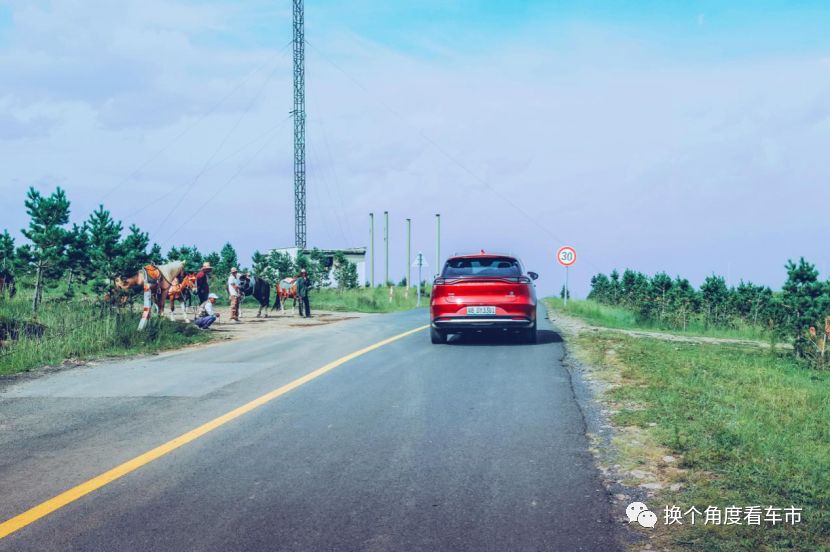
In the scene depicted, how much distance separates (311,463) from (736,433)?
12.5 ft

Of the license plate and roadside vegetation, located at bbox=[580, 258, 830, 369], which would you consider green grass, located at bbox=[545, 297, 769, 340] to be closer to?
roadside vegetation, located at bbox=[580, 258, 830, 369]

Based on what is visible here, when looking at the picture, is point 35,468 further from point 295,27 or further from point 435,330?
point 295,27

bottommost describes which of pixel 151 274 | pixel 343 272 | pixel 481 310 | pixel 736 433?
pixel 736 433

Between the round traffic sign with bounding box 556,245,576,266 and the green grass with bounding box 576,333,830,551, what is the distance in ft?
69.7

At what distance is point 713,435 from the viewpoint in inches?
249

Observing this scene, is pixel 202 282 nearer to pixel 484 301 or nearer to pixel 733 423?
pixel 484 301

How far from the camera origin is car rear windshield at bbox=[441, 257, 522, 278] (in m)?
14.7

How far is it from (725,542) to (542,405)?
4.25m

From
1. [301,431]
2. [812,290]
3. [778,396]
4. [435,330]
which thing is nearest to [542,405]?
[301,431]

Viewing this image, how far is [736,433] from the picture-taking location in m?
6.39

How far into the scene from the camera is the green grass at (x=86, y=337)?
40.4ft

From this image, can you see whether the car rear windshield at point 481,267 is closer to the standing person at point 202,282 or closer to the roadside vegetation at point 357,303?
the standing person at point 202,282

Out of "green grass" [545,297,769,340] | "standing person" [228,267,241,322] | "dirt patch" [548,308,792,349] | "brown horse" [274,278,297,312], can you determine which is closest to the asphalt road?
"dirt patch" [548,308,792,349]

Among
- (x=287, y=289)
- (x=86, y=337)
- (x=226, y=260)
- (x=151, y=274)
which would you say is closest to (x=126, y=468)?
(x=86, y=337)
